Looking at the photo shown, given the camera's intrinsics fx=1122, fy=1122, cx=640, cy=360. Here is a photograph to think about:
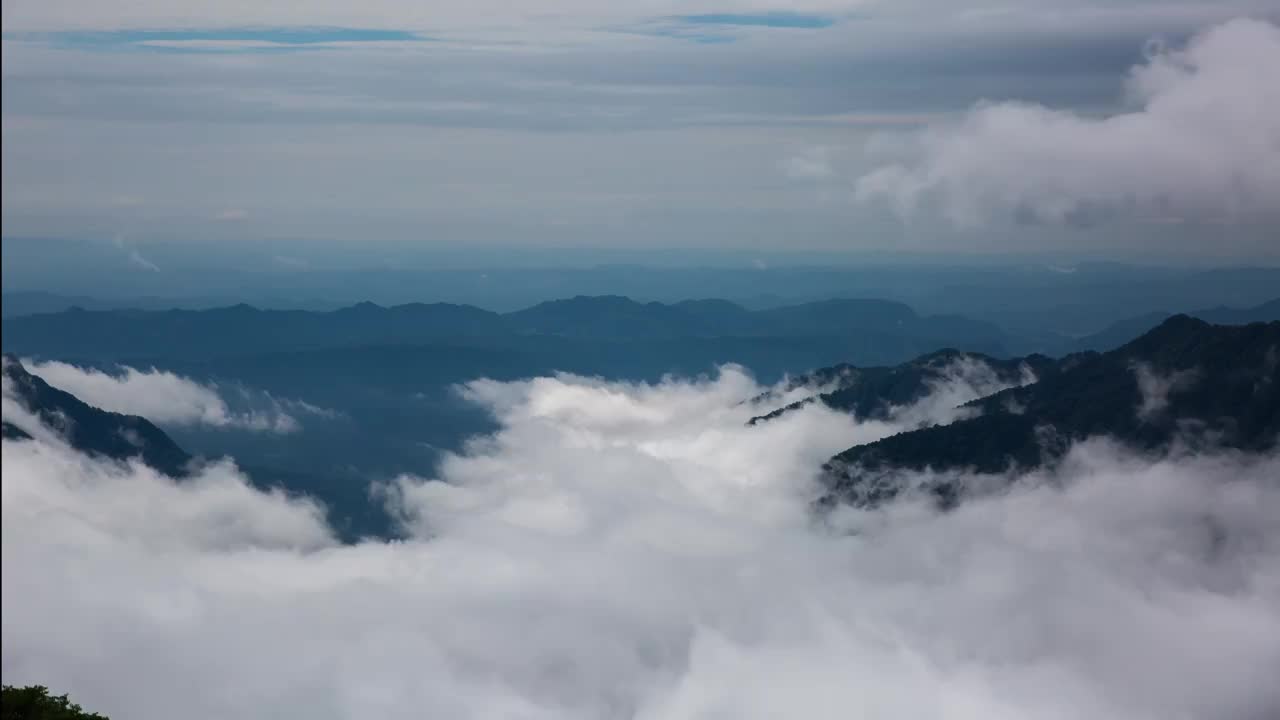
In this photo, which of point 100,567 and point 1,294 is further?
point 100,567

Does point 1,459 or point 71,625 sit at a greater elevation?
point 1,459

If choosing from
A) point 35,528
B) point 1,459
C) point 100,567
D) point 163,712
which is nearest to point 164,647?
point 163,712

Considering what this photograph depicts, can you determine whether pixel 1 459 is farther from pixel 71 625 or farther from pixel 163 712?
pixel 163 712

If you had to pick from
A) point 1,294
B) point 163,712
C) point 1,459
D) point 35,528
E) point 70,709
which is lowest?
point 163,712

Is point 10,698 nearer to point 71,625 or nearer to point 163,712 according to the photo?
point 71,625

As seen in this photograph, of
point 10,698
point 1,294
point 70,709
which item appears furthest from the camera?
point 70,709

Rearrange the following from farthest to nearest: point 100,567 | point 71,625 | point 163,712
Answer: point 163,712 < point 100,567 < point 71,625

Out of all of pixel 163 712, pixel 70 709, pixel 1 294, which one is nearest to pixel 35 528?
pixel 70 709
